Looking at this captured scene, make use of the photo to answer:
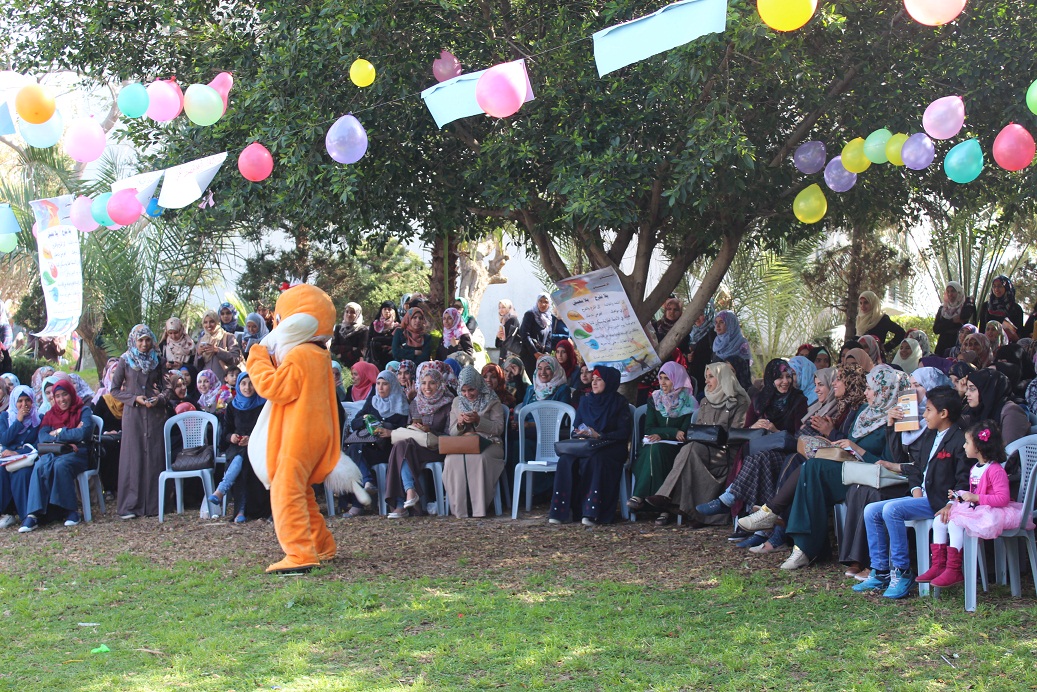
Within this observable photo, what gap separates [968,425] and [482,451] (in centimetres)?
416

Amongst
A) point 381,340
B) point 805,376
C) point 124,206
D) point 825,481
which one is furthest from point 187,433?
point 825,481

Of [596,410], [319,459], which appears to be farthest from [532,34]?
[319,459]

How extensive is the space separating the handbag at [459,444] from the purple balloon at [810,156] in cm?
326

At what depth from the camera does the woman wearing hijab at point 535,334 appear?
1177cm

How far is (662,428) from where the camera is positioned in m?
8.47

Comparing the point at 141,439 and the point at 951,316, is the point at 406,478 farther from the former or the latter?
the point at 951,316

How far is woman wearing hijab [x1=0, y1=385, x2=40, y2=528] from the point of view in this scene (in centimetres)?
902

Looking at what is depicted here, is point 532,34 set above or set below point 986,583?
above

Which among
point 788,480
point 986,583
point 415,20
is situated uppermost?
point 415,20

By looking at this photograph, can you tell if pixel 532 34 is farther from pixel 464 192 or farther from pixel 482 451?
pixel 482 451

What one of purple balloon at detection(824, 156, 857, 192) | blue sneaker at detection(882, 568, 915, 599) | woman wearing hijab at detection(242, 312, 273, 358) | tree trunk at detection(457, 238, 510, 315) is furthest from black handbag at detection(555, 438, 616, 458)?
tree trunk at detection(457, 238, 510, 315)

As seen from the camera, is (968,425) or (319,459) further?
(319,459)

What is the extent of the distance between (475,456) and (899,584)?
12.8 ft

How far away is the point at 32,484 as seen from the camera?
895cm
